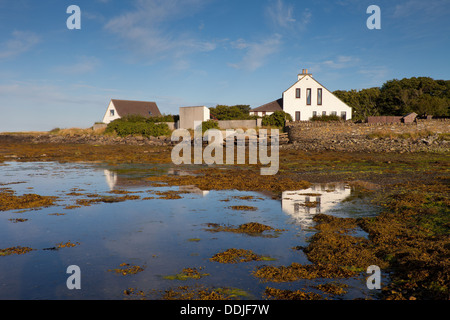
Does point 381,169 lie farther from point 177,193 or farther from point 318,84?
point 318,84

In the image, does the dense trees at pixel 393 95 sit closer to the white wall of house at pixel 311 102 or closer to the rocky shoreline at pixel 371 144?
the white wall of house at pixel 311 102

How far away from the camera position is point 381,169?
18750mm

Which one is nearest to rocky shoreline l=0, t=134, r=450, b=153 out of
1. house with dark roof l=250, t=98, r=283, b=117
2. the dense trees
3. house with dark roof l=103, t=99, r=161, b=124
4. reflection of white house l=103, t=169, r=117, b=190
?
house with dark roof l=250, t=98, r=283, b=117

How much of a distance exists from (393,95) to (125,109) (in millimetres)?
52341

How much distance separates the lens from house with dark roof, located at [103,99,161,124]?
214ft

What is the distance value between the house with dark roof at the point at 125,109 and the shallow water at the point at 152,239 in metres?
54.7

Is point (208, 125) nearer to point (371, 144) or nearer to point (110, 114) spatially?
point (371, 144)

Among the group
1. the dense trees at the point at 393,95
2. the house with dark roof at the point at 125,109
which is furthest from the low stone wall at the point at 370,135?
the house with dark roof at the point at 125,109

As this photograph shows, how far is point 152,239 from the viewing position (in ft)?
23.7

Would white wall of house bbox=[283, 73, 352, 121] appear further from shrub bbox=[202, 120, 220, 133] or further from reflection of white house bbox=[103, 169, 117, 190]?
reflection of white house bbox=[103, 169, 117, 190]

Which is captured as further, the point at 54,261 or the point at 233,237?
the point at 233,237

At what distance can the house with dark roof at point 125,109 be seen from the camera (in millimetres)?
65312
